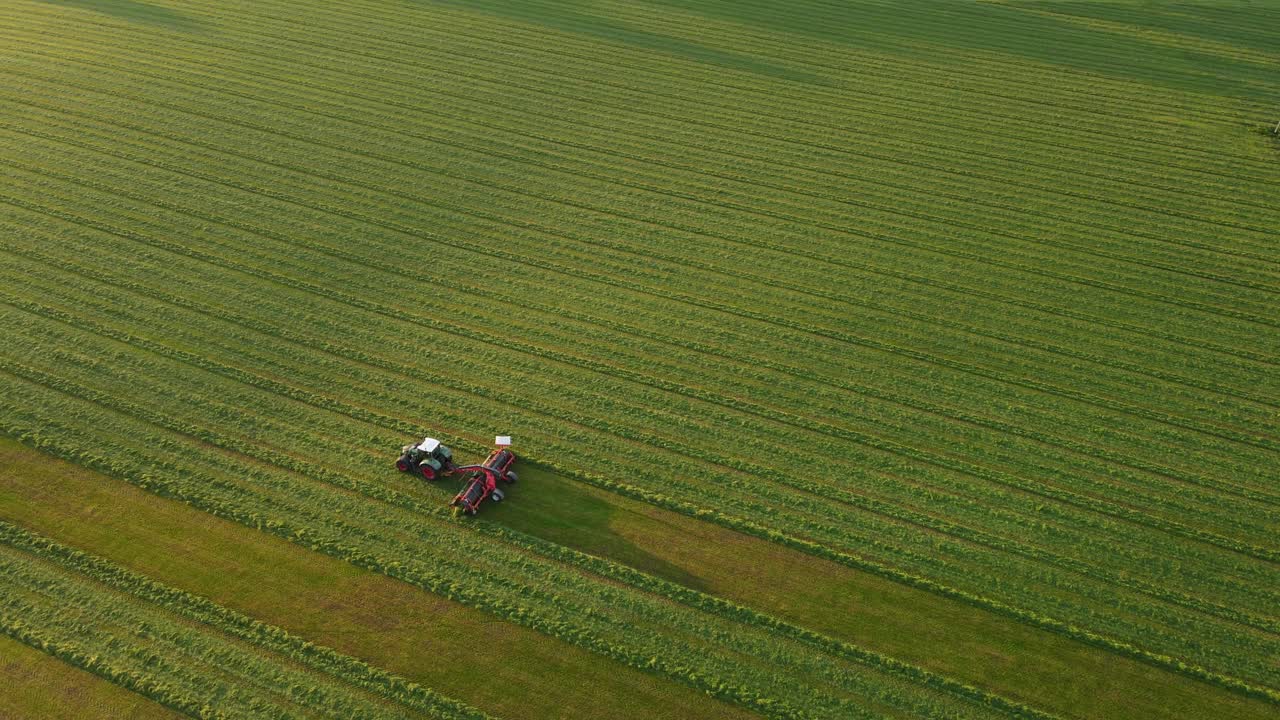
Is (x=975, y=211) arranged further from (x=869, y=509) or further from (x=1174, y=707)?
(x=1174, y=707)

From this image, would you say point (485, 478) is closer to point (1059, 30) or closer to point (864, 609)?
point (864, 609)

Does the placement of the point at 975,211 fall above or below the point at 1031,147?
below

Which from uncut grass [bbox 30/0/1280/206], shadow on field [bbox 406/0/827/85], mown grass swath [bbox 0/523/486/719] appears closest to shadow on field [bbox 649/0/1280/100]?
uncut grass [bbox 30/0/1280/206]

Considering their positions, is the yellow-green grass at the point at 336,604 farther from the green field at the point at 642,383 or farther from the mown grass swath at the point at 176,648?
the mown grass swath at the point at 176,648

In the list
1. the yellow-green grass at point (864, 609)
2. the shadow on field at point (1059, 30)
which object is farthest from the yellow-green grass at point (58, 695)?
the shadow on field at point (1059, 30)

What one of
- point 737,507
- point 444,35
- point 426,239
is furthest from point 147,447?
point 444,35

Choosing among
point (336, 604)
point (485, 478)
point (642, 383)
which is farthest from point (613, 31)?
point (336, 604)
